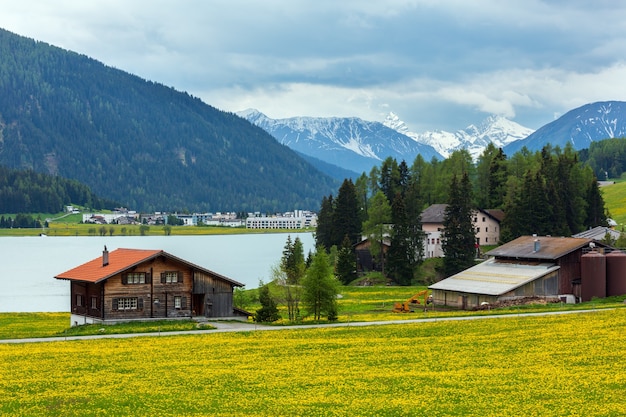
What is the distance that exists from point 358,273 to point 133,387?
95.0 m

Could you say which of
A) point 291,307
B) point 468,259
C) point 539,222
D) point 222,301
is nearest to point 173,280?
point 222,301

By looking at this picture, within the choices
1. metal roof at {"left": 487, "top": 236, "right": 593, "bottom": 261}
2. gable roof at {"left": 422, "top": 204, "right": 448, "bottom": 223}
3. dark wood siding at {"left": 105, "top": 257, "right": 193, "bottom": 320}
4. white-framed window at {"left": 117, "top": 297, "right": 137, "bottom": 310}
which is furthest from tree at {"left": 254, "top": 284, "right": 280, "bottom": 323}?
gable roof at {"left": 422, "top": 204, "right": 448, "bottom": 223}

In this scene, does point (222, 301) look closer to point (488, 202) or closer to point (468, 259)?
point (468, 259)

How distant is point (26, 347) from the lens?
173ft

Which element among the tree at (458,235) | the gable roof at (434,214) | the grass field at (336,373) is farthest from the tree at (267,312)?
the gable roof at (434,214)

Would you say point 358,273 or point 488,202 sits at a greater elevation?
point 488,202

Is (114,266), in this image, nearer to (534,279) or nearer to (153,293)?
(153,293)

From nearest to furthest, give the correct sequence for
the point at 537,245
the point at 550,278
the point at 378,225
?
the point at 550,278
the point at 537,245
the point at 378,225

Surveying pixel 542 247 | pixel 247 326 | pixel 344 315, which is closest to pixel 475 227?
pixel 542 247

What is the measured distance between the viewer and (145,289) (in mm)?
73688

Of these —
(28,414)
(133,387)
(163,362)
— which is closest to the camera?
(28,414)

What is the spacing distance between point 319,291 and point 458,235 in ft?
180

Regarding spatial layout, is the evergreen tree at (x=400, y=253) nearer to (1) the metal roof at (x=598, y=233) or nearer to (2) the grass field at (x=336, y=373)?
(1) the metal roof at (x=598, y=233)

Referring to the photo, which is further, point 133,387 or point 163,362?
point 163,362
